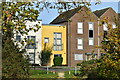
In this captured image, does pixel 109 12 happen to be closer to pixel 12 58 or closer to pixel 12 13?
pixel 12 58

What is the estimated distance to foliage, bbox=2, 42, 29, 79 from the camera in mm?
9195

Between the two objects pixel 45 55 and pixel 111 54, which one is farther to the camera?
pixel 45 55

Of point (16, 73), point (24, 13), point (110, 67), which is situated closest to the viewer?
point (24, 13)

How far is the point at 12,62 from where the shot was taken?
9.35 meters

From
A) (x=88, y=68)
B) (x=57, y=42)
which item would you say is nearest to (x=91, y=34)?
(x=57, y=42)

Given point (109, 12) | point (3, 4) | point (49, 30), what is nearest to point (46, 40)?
point (49, 30)

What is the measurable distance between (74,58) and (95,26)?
563cm

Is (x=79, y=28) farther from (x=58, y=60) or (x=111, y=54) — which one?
(x=111, y=54)

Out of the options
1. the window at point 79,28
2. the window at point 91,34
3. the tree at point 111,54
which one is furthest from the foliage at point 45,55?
the tree at point 111,54

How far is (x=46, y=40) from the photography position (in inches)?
1503

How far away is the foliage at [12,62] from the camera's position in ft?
30.2

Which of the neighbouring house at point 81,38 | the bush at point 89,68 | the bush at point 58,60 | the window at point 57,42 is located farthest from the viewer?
the window at point 57,42

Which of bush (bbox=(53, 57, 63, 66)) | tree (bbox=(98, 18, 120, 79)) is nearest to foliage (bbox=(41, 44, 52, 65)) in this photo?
bush (bbox=(53, 57, 63, 66))

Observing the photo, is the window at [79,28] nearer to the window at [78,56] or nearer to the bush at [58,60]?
the window at [78,56]
